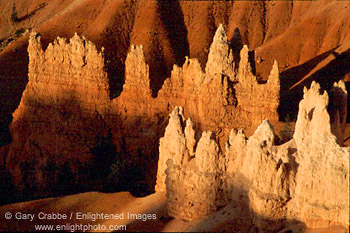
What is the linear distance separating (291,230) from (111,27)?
141ft

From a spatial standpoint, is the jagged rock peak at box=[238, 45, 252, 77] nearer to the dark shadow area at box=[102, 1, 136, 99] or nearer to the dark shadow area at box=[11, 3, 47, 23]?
the dark shadow area at box=[11, 3, 47, 23]

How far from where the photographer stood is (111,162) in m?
37.0

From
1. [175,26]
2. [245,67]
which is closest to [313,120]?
[245,67]

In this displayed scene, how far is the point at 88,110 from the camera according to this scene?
3712 centimetres

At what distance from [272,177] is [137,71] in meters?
16.2

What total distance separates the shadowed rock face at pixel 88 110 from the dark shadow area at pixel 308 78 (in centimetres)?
766

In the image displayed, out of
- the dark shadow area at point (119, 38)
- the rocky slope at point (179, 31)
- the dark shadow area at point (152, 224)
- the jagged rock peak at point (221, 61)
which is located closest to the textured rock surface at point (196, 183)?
the dark shadow area at point (152, 224)

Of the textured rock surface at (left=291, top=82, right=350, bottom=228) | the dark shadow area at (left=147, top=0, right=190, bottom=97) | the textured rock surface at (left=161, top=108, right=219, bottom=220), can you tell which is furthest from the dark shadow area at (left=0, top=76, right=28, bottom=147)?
the textured rock surface at (left=291, top=82, right=350, bottom=228)

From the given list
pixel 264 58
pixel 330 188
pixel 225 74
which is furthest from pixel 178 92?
pixel 264 58

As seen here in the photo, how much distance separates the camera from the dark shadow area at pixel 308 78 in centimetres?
4399

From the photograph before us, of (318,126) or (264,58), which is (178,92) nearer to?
(318,126)

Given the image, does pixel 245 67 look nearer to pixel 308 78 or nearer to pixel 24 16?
pixel 308 78

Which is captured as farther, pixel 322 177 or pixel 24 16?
pixel 24 16

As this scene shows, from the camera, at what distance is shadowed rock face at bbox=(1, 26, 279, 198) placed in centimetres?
3575
